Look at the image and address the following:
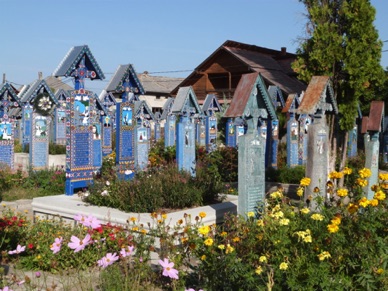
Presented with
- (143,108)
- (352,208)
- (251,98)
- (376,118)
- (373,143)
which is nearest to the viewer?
→ (352,208)

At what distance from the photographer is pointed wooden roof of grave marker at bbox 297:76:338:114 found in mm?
8555

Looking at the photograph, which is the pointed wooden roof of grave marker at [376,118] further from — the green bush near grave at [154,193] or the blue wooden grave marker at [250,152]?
the blue wooden grave marker at [250,152]

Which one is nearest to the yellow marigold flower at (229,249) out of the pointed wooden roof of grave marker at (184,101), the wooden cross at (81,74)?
the wooden cross at (81,74)

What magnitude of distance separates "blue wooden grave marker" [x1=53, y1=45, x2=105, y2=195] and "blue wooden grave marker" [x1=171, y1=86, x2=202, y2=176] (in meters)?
2.20

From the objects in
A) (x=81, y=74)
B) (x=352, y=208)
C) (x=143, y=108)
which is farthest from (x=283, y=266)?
(x=143, y=108)

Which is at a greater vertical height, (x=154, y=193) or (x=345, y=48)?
(x=345, y=48)

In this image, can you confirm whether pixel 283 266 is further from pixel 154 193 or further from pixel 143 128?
pixel 143 128

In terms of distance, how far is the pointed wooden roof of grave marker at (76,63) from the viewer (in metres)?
10.7

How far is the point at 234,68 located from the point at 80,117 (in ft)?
73.8

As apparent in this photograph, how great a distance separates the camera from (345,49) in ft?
42.8

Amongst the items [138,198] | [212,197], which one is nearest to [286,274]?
[138,198]

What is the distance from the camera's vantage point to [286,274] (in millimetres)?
4121

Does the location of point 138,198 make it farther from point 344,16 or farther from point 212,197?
point 344,16

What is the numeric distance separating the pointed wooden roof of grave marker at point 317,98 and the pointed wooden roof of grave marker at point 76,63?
465 cm
